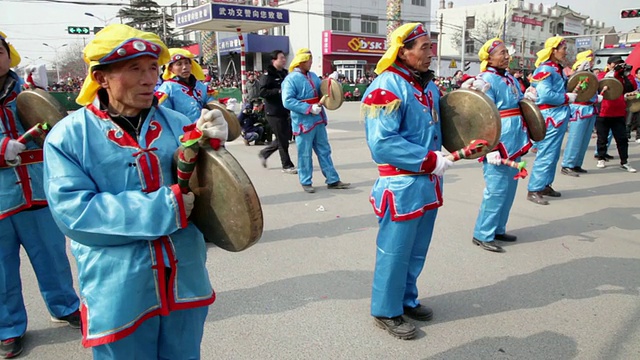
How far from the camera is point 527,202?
6215 millimetres

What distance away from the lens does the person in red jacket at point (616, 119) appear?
7.80 meters

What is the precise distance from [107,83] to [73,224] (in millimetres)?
571

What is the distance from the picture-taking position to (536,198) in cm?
620

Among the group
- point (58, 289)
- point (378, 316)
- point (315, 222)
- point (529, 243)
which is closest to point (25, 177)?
point (58, 289)

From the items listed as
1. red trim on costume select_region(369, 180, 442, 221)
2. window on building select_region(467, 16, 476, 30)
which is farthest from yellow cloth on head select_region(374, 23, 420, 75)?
window on building select_region(467, 16, 476, 30)

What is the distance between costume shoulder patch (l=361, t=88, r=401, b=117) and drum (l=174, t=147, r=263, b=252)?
133cm

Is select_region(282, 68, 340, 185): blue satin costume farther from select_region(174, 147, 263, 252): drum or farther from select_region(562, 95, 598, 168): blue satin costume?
select_region(174, 147, 263, 252): drum

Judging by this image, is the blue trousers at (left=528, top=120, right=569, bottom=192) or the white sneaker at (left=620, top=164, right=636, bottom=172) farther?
the white sneaker at (left=620, top=164, right=636, bottom=172)

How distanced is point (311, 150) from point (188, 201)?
5037 mm

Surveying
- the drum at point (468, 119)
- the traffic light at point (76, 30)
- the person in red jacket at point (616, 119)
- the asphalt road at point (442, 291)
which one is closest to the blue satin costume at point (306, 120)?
the asphalt road at point (442, 291)

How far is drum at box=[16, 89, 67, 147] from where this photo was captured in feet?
8.89

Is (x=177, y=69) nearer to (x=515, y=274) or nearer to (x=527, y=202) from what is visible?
(x=515, y=274)

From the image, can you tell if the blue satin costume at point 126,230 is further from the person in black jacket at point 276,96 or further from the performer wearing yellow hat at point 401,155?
the person in black jacket at point 276,96

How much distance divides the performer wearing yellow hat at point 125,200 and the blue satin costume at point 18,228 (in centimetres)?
131
